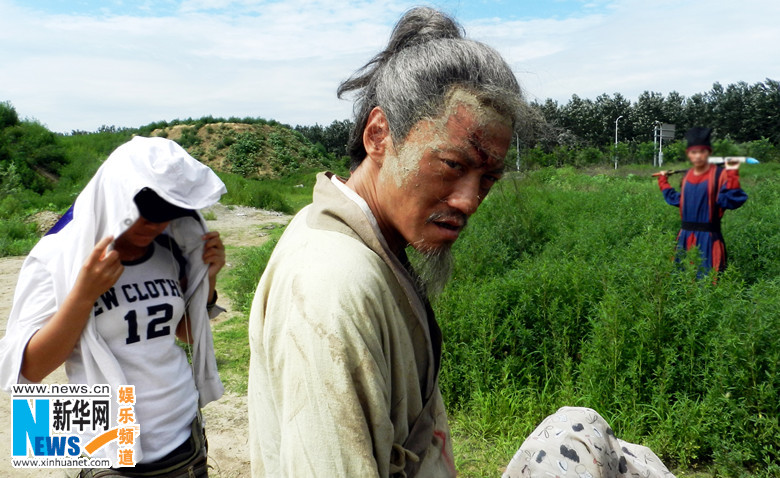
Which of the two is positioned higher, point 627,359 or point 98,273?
point 98,273

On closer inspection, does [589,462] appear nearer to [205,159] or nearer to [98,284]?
[98,284]

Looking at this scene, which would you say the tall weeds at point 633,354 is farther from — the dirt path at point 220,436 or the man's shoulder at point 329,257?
the man's shoulder at point 329,257

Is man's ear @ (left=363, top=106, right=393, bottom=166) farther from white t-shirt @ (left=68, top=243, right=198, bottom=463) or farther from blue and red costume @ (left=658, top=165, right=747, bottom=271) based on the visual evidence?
blue and red costume @ (left=658, top=165, right=747, bottom=271)

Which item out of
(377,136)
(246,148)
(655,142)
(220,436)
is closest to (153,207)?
(377,136)

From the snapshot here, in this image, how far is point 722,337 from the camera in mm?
3283

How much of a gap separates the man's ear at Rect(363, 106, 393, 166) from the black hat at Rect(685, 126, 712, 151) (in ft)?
11.2

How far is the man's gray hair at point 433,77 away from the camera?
3.46ft

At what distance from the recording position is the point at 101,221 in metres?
1.91

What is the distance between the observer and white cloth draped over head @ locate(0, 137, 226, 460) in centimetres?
182

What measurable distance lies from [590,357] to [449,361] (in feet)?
3.16

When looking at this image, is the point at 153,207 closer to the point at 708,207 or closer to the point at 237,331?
the point at 237,331

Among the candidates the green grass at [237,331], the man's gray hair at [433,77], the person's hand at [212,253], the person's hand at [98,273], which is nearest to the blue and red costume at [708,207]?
the green grass at [237,331]

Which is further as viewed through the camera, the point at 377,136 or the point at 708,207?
the point at 708,207

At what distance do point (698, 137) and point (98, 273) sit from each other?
3845 millimetres
